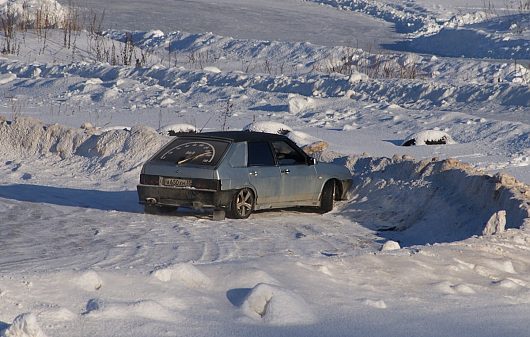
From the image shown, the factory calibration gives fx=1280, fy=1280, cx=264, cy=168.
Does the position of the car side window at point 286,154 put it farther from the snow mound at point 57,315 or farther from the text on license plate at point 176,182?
the snow mound at point 57,315

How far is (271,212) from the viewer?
1850cm

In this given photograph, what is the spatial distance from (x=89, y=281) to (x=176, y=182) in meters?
7.12

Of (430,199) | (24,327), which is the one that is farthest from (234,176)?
(24,327)

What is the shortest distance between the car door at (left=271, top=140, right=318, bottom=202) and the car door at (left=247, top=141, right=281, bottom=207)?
14 centimetres

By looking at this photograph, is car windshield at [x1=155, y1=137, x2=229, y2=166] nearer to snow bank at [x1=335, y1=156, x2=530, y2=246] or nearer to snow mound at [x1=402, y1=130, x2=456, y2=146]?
snow bank at [x1=335, y1=156, x2=530, y2=246]

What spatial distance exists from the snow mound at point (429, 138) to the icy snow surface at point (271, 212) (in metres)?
0.05

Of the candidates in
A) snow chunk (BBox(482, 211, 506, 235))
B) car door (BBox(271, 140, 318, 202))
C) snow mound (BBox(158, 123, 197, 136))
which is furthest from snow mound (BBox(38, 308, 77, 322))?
snow mound (BBox(158, 123, 197, 136))

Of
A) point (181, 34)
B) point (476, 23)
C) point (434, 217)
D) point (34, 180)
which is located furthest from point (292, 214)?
point (476, 23)

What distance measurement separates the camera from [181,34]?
180 feet

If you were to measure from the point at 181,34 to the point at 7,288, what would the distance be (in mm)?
Answer: 45870

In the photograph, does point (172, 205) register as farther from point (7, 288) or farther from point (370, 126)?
point (370, 126)

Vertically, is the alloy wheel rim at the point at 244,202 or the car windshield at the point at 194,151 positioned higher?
the car windshield at the point at 194,151

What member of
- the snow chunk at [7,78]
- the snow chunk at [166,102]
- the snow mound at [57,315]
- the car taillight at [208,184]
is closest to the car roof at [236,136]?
the car taillight at [208,184]

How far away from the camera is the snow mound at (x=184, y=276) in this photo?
10258mm
